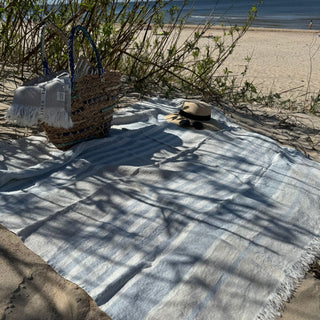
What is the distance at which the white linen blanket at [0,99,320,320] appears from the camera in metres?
1.54

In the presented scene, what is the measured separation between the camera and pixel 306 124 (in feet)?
13.0

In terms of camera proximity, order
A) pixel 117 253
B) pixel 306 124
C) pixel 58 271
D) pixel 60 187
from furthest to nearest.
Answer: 1. pixel 306 124
2. pixel 60 187
3. pixel 117 253
4. pixel 58 271

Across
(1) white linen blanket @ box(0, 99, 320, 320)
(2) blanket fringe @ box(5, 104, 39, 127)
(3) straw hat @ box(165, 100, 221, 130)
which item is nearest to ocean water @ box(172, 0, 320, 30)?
(3) straw hat @ box(165, 100, 221, 130)

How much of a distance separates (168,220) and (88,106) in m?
1.10

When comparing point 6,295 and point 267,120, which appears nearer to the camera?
point 6,295

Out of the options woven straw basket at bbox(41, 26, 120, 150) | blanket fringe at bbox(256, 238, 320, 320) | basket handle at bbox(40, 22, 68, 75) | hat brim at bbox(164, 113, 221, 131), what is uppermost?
basket handle at bbox(40, 22, 68, 75)

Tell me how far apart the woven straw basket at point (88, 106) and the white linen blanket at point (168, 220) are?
0.09m

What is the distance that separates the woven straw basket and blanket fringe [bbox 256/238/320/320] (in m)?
1.65

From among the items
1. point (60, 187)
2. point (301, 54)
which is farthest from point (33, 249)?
point (301, 54)

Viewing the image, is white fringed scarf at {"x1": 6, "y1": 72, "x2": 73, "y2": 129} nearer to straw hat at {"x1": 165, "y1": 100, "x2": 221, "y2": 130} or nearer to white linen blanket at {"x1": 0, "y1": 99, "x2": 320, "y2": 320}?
white linen blanket at {"x1": 0, "y1": 99, "x2": 320, "y2": 320}

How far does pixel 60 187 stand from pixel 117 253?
2.18 feet

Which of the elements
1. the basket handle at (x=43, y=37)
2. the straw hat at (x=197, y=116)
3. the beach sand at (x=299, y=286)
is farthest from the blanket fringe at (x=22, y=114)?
the straw hat at (x=197, y=116)

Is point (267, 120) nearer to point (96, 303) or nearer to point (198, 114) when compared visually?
point (198, 114)

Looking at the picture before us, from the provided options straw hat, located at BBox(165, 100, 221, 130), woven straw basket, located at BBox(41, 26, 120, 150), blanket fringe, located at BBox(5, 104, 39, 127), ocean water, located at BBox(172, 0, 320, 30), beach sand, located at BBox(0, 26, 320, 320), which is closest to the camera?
beach sand, located at BBox(0, 26, 320, 320)
